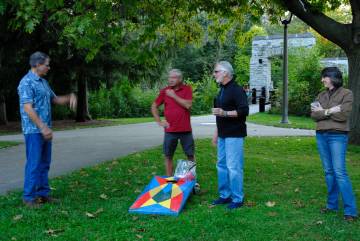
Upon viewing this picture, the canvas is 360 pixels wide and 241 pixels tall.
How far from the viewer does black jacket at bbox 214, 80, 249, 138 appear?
6.64 metres

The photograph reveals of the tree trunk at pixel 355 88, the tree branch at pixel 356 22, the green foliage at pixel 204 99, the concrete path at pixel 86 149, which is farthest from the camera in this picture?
the green foliage at pixel 204 99

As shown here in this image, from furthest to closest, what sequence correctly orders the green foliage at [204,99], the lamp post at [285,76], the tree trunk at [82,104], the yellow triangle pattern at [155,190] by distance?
the green foliage at [204,99], the tree trunk at [82,104], the lamp post at [285,76], the yellow triangle pattern at [155,190]

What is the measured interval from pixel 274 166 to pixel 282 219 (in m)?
4.25

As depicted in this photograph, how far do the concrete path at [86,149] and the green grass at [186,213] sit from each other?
0.90 meters

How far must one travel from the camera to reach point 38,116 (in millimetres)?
6723

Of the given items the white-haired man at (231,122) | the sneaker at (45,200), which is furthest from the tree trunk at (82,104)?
the white-haired man at (231,122)

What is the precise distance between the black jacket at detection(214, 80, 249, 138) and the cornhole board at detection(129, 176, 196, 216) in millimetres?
921

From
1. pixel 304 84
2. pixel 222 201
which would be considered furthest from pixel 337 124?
pixel 304 84

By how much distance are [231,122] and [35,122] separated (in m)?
2.53

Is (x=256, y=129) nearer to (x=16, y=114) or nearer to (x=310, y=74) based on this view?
(x=310, y=74)

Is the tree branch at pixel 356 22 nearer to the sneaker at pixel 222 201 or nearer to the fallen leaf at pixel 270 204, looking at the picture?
the fallen leaf at pixel 270 204

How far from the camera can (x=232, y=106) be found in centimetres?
668

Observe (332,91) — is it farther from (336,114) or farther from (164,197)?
(164,197)

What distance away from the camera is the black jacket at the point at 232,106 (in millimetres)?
6637
